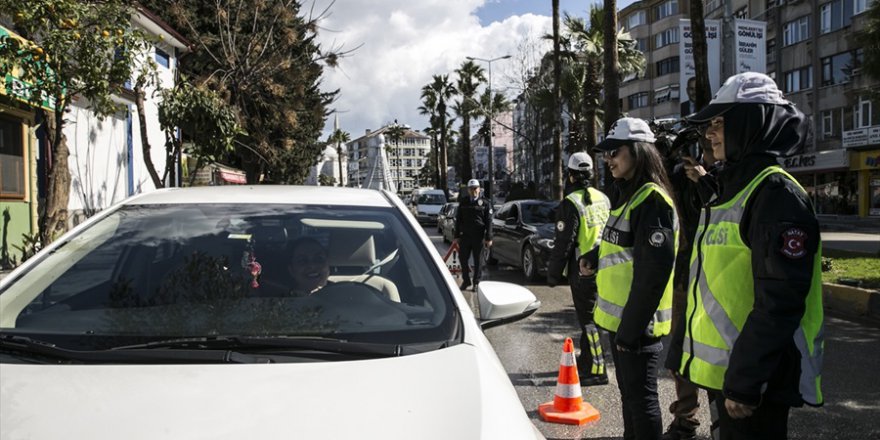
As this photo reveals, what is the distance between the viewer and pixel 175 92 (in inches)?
461

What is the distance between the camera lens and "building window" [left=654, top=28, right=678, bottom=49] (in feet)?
175

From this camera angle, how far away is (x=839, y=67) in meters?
33.3

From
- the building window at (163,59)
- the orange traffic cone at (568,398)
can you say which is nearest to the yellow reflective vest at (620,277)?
the orange traffic cone at (568,398)

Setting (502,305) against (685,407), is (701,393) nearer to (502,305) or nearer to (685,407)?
(685,407)

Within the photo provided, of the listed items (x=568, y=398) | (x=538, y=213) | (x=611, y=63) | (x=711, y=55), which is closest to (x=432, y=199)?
(x=611, y=63)

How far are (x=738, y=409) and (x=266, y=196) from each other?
6.95ft

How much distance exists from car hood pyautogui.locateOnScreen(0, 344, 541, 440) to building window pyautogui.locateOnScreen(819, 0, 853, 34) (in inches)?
1487

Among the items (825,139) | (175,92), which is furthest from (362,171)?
(175,92)

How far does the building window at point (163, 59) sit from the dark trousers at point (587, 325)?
62.8ft

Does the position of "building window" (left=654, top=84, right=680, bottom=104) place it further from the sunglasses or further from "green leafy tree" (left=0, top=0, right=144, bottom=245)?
the sunglasses

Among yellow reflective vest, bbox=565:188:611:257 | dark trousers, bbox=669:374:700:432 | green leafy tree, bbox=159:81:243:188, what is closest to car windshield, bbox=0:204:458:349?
dark trousers, bbox=669:374:700:432

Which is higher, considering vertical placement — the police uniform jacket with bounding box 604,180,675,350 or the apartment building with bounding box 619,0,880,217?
the apartment building with bounding box 619,0,880,217

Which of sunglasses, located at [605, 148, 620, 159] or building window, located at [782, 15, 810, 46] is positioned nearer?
sunglasses, located at [605, 148, 620, 159]

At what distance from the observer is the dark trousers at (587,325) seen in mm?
5074
